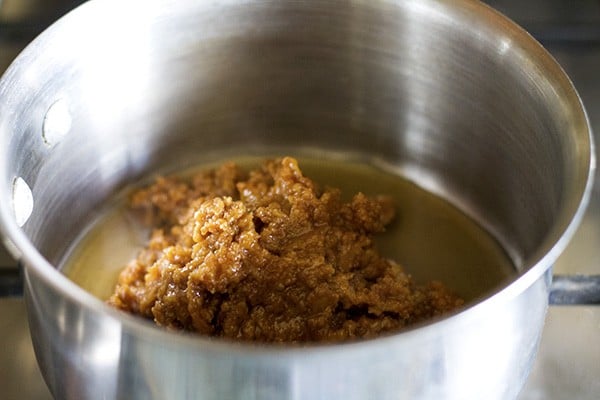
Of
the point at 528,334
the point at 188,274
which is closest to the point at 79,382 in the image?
the point at 188,274

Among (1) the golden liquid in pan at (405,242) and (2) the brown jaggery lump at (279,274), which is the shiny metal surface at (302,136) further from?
(2) the brown jaggery lump at (279,274)

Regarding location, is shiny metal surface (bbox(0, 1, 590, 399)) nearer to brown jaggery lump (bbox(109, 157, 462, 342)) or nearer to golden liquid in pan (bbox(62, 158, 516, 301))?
golden liquid in pan (bbox(62, 158, 516, 301))

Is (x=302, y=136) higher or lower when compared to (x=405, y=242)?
higher

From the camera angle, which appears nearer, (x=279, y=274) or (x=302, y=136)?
(x=279, y=274)

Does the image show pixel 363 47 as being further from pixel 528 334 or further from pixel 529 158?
pixel 528 334

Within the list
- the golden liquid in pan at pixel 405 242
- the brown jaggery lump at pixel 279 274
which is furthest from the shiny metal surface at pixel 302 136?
the brown jaggery lump at pixel 279 274
